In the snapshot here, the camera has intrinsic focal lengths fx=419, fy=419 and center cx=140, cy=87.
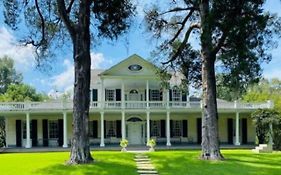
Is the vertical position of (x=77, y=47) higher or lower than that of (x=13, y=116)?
higher

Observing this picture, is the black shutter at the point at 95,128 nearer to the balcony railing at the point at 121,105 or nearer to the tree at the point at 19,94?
the balcony railing at the point at 121,105

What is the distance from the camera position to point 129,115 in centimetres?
3738

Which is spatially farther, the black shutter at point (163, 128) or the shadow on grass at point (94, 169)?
the black shutter at point (163, 128)

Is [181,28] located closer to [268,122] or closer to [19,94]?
[268,122]

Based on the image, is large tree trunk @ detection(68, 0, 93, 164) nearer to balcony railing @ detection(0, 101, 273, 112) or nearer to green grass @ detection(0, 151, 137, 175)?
green grass @ detection(0, 151, 137, 175)

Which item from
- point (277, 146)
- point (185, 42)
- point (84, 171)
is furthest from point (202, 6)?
point (277, 146)

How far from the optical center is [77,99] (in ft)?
58.9

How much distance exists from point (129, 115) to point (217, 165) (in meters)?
20.2

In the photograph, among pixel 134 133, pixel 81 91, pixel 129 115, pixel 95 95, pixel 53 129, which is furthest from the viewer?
pixel 134 133

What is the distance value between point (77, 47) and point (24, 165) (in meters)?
5.48

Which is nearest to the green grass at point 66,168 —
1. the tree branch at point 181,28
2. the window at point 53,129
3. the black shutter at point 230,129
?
the tree branch at point 181,28

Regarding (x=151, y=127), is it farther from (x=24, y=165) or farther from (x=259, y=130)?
(x=24, y=165)

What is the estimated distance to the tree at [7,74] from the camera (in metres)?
72.6

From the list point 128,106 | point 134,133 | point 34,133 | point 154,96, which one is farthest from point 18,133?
point 154,96
